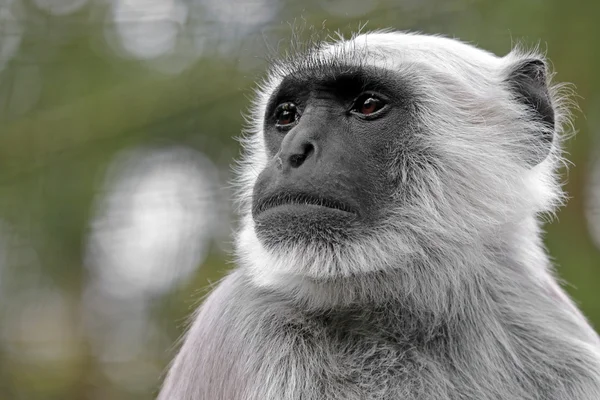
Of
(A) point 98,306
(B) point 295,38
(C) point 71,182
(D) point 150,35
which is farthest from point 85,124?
(B) point 295,38

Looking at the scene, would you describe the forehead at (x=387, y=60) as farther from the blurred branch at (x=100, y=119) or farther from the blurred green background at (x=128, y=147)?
the blurred branch at (x=100, y=119)

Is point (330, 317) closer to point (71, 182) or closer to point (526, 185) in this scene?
point (526, 185)

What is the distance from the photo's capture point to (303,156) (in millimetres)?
3340

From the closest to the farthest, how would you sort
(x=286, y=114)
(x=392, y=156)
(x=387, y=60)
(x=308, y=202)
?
(x=308, y=202), (x=392, y=156), (x=387, y=60), (x=286, y=114)

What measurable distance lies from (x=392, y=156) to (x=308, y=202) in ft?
1.56

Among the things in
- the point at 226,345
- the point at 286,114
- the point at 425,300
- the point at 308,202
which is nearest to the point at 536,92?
the point at 286,114

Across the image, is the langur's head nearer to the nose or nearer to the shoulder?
the nose

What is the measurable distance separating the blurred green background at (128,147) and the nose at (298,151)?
13.9ft

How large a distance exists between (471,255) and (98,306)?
5.32 m

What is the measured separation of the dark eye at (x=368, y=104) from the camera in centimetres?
360

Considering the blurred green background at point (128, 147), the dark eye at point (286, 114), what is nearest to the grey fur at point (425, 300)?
the dark eye at point (286, 114)

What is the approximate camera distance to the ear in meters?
3.97

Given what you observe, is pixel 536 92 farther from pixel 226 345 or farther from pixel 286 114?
pixel 226 345

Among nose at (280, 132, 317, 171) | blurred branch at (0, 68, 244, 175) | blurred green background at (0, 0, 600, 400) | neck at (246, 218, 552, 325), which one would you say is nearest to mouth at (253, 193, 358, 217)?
nose at (280, 132, 317, 171)
